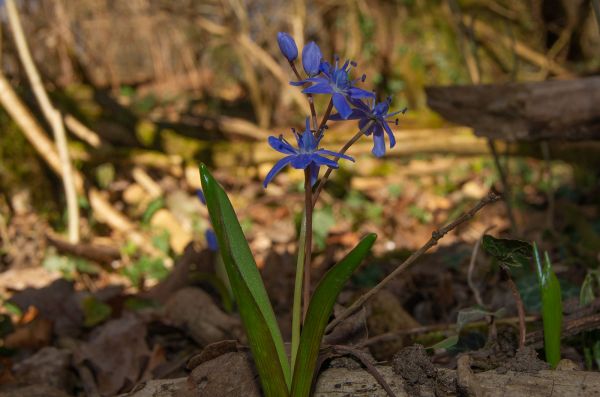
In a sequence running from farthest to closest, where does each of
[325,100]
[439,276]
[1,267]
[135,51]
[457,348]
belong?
1. [135,51]
2. [325,100]
3. [1,267]
4. [439,276]
5. [457,348]

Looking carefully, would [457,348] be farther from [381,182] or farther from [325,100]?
[325,100]

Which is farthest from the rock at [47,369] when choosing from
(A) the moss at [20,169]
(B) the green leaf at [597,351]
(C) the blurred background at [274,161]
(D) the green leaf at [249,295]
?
(A) the moss at [20,169]

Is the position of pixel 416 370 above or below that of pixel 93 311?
below

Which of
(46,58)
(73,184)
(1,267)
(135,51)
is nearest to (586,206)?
(73,184)

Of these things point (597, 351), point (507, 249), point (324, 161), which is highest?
point (324, 161)

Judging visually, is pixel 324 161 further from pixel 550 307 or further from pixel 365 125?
pixel 550 307

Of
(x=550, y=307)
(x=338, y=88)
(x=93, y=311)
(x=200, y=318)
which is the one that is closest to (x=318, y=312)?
(x=338, y=88)

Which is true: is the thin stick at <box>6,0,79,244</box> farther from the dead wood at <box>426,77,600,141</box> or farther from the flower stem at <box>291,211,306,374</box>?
the flower stem at <box>291,211,306,374</box>
